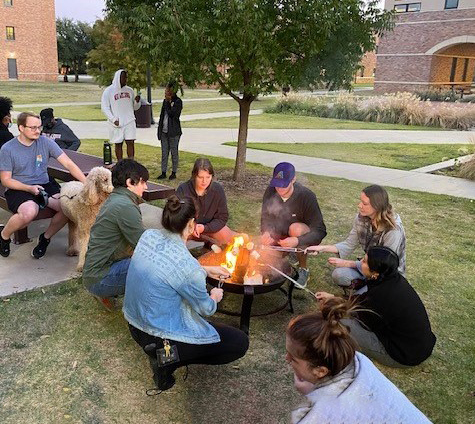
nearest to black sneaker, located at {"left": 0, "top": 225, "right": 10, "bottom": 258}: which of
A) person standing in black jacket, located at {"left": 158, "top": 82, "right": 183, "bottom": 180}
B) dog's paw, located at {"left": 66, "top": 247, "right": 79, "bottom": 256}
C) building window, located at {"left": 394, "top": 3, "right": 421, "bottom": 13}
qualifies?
dog's paw, located at {"left": 66, "top": 247, "right": 79, "bottom": 256}

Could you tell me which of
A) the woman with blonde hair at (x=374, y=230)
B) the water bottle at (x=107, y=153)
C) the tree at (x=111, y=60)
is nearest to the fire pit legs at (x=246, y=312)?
the woman with blonde hair at (x=374, y=230)

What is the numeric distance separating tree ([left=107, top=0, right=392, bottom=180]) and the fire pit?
12.8 feet

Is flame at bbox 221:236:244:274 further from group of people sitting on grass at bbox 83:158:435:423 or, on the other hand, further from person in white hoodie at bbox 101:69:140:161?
person in white hoodie at bbox 101:69:140:161

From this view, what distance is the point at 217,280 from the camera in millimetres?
3650

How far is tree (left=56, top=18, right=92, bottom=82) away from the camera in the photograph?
58125mm

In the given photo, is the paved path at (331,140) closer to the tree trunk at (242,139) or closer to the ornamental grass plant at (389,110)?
the ornamental grass plant at (389,110)

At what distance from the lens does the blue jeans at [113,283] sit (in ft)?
12.3

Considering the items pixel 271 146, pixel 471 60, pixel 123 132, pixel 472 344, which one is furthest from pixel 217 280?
pixel 471 60

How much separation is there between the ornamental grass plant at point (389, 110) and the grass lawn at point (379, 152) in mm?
5629

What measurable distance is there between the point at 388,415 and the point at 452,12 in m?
39.8

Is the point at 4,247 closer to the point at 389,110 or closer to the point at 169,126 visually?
the point at 169,126

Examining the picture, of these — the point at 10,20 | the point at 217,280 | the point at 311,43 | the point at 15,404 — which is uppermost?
the point at 10,20

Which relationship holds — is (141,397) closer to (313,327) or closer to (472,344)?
(313,327)

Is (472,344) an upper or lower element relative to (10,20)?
lower
